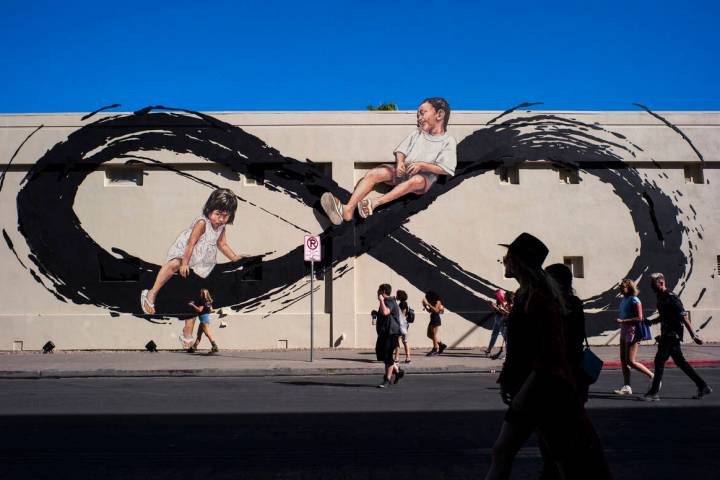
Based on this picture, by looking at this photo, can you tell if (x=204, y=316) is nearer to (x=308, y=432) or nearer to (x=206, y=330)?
(x=206, y=330)

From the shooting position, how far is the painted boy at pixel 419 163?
59.5 ft

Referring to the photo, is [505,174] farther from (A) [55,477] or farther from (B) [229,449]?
(A) [55,477]

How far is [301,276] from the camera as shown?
706 inches

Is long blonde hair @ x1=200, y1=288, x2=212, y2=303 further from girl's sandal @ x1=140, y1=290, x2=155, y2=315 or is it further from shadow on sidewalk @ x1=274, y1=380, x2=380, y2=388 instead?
shadow on sidewalk @ x1=274, y1=380, x2=380, y2=388

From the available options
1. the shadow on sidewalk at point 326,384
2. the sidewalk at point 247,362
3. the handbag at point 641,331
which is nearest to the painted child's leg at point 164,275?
the sidewalk at point 247,362

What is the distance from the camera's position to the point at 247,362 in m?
14.8

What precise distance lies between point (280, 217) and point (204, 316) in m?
3.47

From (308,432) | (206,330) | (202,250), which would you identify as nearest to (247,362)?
(206,330)

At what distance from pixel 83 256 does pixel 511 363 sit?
54.2ft

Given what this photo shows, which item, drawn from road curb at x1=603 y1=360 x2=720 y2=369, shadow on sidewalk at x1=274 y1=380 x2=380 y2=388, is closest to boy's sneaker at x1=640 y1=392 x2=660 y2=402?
shadow on sidewalk at x1=274 y1=380 x2=380 y2=388

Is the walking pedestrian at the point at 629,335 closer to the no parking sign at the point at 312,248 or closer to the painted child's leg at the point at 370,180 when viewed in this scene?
the no parking sign at the point at 312,248

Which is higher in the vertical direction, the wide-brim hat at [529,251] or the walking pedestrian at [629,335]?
the wide-brim hat at [529,251]

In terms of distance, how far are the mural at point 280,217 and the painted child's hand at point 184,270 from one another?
97 millimetres


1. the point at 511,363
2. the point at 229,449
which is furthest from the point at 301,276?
the point at 511,363
